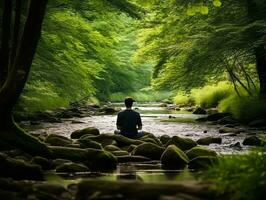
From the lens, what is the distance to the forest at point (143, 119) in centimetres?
616

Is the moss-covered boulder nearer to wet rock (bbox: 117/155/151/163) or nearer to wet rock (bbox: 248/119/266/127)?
wet rock (bbox: 117/155/151/163)

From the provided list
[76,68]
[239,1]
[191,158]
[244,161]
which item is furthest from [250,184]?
[76,68]

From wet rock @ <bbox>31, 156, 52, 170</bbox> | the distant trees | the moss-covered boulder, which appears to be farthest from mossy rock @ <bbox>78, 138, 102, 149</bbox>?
wet rock @ <bbox>31, 156, 52, 170</bbox>

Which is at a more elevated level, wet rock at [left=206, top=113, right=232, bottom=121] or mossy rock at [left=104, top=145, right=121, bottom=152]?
wet rock at [left=206, top=113, right=232, bottom=121]

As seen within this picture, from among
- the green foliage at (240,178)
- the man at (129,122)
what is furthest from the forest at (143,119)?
the man at (129,122)

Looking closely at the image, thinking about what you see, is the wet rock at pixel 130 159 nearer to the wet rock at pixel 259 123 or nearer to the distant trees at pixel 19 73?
the distant trees at pixel 19 73

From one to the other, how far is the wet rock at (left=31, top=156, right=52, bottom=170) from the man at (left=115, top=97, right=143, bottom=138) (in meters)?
4.06

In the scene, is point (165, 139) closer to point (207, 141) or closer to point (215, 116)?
point (207, 141)

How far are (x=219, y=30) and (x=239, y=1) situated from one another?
2519 millimetres

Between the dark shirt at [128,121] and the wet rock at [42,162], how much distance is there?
4.06m

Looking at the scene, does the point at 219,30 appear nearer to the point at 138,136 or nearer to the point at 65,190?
the point at 138,136

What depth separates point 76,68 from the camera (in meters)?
24.4

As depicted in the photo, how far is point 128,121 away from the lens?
45.4 ft

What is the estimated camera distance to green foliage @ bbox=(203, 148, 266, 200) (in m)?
5.29
